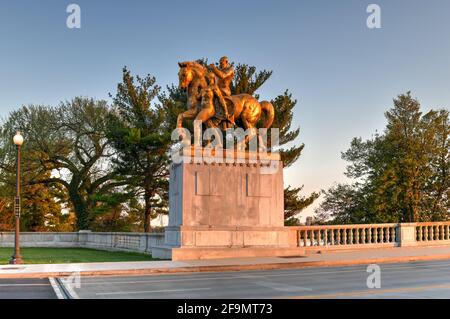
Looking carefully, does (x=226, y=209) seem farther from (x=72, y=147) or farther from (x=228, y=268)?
(x=72, y=147)

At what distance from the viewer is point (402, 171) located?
46312 millimetres

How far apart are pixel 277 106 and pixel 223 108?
71.6 feet

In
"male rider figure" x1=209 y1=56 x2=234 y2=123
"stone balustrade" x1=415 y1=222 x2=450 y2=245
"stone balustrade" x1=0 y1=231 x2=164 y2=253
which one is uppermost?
"male rider figure" x1=209 y1=56 x2=234 y2=123

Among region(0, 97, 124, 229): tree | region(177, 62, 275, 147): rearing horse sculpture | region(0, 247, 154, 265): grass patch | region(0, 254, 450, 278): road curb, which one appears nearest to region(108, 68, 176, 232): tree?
region(0, 97, 124, 229): tree

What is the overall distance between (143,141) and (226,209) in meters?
20.4

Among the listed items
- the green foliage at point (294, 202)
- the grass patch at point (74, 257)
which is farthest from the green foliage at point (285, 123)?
the grass patch at point (74, 257)

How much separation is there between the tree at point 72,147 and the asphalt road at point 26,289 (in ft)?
103

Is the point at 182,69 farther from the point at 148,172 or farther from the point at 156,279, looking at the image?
the point at 148,172

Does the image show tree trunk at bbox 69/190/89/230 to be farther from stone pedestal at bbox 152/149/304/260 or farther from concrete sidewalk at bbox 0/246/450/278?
concrete sidewalk at bbox 0/246/450/278

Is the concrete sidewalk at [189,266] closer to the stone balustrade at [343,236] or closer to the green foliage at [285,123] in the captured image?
the stone balustrade at [343,236]

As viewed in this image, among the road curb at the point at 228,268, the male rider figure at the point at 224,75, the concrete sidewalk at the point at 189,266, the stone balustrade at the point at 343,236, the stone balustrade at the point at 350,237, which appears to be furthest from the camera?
the stone balustrade at the point at 350,237

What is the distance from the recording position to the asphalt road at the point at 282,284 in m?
11.4

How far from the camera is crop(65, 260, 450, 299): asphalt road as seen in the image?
11359mm

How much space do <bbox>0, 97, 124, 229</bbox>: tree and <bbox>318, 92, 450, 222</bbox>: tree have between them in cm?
2077
